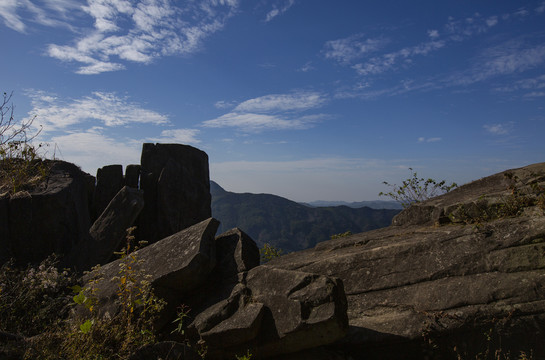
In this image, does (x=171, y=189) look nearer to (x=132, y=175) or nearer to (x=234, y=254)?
(x=132, y=175)

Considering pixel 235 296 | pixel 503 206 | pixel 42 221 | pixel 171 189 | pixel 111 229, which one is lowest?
pixel 235 296

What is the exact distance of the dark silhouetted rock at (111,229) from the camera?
35.4ft

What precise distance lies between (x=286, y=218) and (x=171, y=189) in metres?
158

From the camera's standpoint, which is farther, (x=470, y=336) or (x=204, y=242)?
(x=204, y=242)

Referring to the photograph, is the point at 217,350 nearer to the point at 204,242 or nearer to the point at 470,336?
the point at 204,242

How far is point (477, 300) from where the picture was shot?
568 cm

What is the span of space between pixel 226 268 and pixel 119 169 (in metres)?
9.41

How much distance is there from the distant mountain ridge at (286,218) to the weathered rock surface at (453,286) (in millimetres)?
136109

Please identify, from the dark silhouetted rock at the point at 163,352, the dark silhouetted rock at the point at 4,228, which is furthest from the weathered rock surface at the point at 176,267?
the dark silhouetted rock at the point at 4,228

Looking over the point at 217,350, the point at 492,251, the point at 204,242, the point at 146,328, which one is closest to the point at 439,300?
the point at 492,251

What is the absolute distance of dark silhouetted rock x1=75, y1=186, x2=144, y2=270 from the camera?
10.8m

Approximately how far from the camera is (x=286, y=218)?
562ft

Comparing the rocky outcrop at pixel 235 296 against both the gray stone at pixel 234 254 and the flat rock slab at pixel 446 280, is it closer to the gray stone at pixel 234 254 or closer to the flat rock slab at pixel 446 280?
the gray stone at pixel 234 254

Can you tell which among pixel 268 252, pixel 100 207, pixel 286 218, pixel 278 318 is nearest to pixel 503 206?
pixel 278 318
